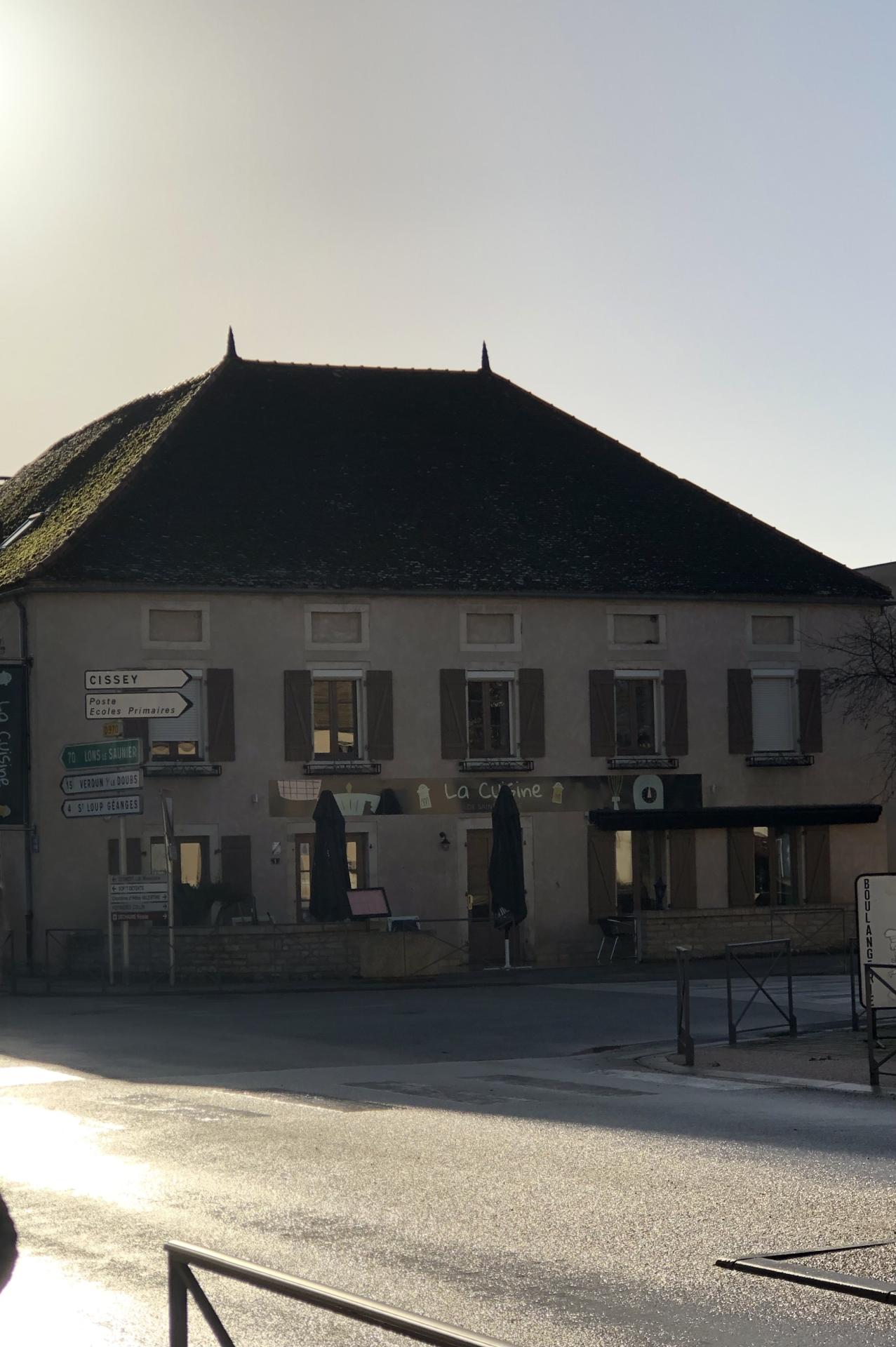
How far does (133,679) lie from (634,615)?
41.5 ft

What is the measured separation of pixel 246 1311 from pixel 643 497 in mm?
33828

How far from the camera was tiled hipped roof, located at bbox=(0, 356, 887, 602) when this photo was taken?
35125 mm

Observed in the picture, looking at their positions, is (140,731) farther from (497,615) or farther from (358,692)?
(497,615)

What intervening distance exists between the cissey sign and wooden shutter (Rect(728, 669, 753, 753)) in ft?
47.1

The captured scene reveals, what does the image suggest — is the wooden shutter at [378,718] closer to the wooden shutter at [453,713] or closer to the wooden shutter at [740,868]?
the wooden shutter at [453,713]

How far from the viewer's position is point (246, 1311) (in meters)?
7.23

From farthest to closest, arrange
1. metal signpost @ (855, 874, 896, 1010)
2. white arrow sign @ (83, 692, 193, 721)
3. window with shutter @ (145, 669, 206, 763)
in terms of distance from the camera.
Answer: window with shutter @ (145, 669, 206, 763) < white arrow sign @ (83, 692, 193, 721) < metal signpost @ (855, 874, 896, 1010)

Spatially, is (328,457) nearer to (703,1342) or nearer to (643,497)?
(643,497)

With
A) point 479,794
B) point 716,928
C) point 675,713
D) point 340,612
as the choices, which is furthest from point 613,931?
point 340,612

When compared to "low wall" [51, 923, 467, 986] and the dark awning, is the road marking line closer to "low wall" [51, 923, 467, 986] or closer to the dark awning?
"low wall" [51, 923, 467, 986]

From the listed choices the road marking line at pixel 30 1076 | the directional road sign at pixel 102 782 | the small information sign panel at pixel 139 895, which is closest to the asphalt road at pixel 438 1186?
the road marking line at pixel 30 1076

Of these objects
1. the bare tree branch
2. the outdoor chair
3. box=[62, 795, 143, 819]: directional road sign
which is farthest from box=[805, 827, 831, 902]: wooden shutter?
box=[62, 795, 143, 819]: directional road sign

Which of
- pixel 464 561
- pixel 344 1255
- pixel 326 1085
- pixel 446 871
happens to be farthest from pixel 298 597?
pixel 344 1255

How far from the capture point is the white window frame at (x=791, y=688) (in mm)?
38562
